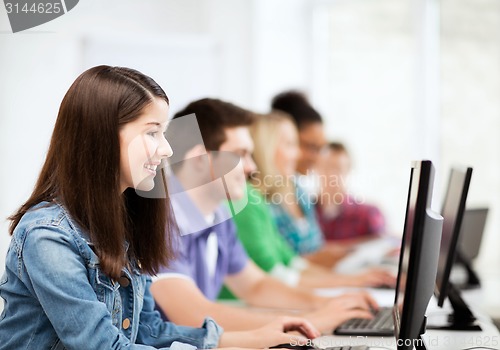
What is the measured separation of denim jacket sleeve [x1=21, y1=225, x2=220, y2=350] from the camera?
114 centimetres

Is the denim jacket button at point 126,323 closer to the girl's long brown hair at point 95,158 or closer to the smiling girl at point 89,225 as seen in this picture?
the smiling girl at point 89,225

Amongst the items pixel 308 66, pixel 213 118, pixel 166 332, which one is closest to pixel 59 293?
pixel 166 332

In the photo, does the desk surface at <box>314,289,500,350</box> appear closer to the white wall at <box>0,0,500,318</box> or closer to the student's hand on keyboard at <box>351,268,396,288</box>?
the student's hand on keyboard at <box>351,268,396,288</box>

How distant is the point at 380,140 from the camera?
4.49m

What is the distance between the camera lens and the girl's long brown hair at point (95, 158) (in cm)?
123

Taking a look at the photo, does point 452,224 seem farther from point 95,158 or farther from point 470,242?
point 470,242

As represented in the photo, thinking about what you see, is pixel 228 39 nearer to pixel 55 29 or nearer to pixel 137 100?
pixel 55 29

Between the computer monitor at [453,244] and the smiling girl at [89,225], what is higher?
the smiling girl at [89,225]

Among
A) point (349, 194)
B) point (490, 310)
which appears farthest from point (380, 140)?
point (490, 310)

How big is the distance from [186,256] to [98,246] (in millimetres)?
683

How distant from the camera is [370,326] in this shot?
1.76m

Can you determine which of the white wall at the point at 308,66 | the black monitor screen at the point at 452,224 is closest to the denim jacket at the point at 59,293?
the black monitor screen at the point at 452,224

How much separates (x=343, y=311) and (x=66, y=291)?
3.06 feet

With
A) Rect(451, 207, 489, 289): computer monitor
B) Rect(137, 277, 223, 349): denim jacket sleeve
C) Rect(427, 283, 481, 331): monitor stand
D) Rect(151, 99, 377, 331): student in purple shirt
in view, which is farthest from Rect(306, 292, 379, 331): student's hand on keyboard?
Rect(451, 207, 489, 289): computer monitor
